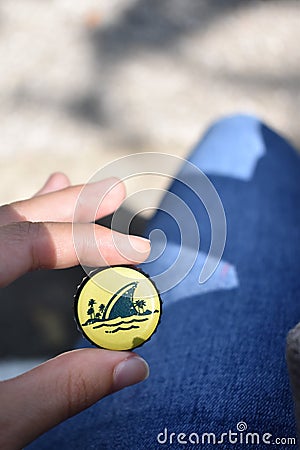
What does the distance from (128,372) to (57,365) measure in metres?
0.06

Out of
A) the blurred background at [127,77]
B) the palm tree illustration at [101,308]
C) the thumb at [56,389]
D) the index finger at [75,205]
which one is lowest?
the thumb at [56,389]

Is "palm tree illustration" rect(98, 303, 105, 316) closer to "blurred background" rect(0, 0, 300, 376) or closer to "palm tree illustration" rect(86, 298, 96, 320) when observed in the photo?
"palm tree illustration" rect(86, 298, 96, 320)

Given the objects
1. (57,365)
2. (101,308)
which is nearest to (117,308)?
(101,308)

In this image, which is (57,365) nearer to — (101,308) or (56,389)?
(56,389)

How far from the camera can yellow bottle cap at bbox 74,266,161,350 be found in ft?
2.07

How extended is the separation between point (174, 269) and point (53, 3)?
1.53 metres

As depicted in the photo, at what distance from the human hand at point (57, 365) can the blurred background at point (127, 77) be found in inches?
37.6

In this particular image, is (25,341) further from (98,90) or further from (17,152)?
(98,90)

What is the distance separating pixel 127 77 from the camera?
1944mm

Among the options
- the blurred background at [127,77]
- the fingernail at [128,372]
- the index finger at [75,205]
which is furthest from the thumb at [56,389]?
the blurred background at [127,77]

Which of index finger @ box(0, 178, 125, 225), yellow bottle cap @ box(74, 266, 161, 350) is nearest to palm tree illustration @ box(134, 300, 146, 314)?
yellow bottle cap @ box(74, 266, 161, 350)

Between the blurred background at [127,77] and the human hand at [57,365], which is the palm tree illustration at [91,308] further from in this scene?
the blurred background at [127,77]

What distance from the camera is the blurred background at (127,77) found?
1779 mm

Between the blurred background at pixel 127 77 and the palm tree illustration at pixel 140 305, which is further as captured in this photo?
the blurred background at pixel 127 77
